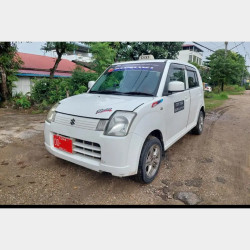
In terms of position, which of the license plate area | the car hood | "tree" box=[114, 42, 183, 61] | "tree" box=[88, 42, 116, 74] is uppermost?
"tree" box=[114, 42, 183, 61]

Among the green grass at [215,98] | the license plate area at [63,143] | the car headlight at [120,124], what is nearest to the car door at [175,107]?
the car headlight at [120,124]

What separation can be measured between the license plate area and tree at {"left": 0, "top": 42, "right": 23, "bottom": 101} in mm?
9723

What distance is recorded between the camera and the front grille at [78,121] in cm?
245

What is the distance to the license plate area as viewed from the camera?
2646 mm

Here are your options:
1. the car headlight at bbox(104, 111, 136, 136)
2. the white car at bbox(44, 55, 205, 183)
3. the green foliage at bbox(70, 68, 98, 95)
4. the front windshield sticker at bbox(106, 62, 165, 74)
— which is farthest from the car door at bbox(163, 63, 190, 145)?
the green foliage at bbox(70, 68, 98, 95)

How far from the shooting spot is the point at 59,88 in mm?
9516

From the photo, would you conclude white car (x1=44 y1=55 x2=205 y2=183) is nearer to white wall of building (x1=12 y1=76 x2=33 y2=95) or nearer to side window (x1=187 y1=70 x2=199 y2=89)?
side window (x1=187 y1=70 x2=199 y2=89)

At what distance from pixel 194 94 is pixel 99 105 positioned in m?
2.60

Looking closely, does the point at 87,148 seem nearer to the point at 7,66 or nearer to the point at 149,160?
the point at 149,160

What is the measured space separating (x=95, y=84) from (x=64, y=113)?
1.28m

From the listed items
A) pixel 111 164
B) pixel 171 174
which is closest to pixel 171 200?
pixel 171 174

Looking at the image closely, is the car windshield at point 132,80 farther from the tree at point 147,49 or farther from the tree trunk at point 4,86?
the tree at point 147,49

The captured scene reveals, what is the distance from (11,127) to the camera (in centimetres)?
599

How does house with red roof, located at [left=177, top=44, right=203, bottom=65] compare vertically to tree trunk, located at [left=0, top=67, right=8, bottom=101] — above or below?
above
